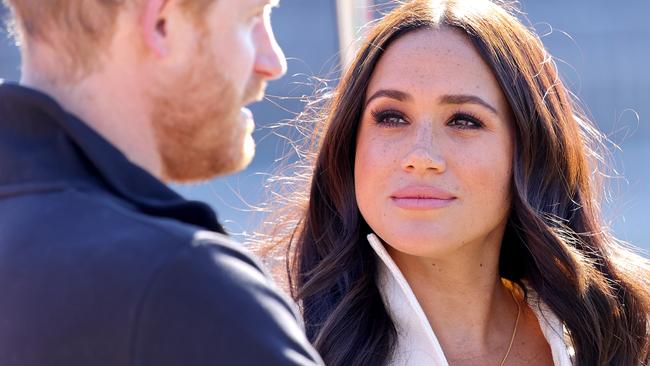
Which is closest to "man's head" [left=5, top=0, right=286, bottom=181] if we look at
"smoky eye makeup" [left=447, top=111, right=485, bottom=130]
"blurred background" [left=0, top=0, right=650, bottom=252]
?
"smoky eye makeup" [left=447, top=111, right=485, bottom=130]

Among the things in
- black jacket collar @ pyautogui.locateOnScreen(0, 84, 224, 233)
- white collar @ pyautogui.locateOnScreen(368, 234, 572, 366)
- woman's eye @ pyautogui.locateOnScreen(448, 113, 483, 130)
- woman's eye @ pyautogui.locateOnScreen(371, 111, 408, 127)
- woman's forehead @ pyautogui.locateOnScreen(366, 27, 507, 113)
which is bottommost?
white collar @ pyautogui.locateOnScreen(368, 234, 572, 366)

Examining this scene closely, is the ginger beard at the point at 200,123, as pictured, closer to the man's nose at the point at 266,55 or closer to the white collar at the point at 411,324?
the man's nose at the point at 266,55

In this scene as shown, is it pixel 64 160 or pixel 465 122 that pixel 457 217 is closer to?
pixel 465 122

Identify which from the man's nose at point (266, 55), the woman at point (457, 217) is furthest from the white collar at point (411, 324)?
the man's nose at point (266, 55)

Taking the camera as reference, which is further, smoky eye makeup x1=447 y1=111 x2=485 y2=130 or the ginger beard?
smoky eye makeup x1=447 y1=111 x2=485 y2=130

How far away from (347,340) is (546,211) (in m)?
0.64

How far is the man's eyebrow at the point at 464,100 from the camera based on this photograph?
2818 millimetres

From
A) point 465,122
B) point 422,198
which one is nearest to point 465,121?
point 465,122

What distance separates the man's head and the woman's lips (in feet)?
4.24

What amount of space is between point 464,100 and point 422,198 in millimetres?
283

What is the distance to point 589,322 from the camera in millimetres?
2943

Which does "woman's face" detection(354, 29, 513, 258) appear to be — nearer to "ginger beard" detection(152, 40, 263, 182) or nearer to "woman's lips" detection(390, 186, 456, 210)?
"woman's lips" detection(390, 186, 456, 210)

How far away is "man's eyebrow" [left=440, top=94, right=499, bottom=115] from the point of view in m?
2.82

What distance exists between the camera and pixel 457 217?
275 centimetres
